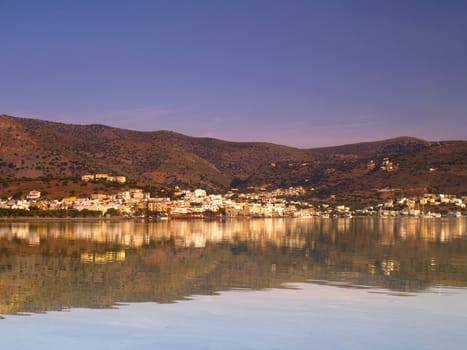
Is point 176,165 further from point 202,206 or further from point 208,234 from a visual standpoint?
point 208,234

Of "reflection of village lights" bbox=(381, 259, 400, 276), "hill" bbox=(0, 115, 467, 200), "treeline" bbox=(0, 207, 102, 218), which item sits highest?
"hill" bbox=(0, 115, 467, 200)

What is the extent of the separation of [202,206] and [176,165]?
39.3 metres

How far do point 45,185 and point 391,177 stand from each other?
72911 mm

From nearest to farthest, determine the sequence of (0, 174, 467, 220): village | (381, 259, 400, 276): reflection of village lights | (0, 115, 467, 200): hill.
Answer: (381, 259, 400, 276): reflection of village lights
(0, 174, 467, 220): village
(0, 115, 467, 200): hill

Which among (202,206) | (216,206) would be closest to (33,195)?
(202,206)

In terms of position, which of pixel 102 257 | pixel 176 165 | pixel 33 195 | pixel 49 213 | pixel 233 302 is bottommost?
pixel 49 213

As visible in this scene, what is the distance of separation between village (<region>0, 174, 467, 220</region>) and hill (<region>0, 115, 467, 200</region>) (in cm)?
476

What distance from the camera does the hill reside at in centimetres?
12975

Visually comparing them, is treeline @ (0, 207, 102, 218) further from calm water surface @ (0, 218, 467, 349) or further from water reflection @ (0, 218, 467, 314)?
calm water surface @ (0, 218, 467, 349)

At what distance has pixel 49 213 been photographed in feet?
330

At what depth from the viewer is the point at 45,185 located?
112 meters

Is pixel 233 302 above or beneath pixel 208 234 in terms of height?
above

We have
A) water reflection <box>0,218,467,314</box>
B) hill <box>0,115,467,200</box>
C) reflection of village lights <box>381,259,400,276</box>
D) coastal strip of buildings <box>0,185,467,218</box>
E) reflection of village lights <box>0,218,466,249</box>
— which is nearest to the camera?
water reflection <box>0,218,467,314</box>

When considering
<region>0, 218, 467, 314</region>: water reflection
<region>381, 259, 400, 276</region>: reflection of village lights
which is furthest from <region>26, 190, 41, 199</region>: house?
<region>381, 259, 400, 276</region>: reflection of village lights
